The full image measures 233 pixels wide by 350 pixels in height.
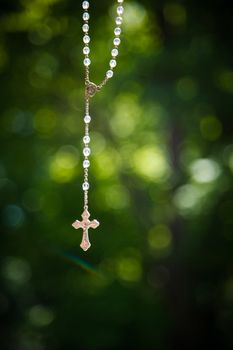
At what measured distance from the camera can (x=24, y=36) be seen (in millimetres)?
4828

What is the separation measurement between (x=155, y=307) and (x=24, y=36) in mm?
3093

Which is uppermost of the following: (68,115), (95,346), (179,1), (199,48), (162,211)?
(179,1)

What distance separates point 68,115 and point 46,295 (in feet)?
6.26

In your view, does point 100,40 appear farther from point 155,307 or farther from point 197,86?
point 155,307

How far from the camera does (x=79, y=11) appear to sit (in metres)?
4.77

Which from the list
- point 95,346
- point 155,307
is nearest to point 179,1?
point 155,307

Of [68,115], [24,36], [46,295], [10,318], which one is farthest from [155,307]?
[24,36]

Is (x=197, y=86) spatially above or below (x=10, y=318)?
above

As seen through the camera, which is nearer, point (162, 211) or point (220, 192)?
point (220, 192)

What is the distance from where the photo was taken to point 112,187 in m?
5.11

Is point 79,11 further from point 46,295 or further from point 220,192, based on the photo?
point 46,295

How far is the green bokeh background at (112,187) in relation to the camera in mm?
4734

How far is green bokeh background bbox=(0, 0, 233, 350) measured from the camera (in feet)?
15.5

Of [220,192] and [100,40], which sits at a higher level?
[100,40]
